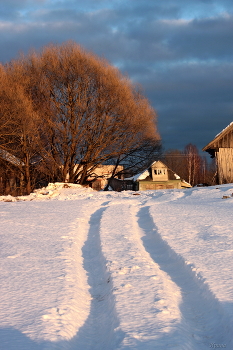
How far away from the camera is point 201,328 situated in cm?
418

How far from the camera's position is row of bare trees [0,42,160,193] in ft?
Result: 94.7

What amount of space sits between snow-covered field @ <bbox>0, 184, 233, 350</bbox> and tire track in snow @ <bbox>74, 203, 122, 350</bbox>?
0.5 inches

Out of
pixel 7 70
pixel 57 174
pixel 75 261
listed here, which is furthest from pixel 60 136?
pixel 75 261

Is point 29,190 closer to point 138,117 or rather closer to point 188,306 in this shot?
point 138,117

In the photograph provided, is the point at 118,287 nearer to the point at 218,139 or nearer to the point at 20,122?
the point at 20,122

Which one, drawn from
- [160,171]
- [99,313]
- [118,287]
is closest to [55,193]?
[160,171]

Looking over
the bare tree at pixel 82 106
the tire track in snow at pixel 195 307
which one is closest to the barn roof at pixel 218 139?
the bare tree at pixel 82 106

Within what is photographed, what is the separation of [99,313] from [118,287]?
2.23ft

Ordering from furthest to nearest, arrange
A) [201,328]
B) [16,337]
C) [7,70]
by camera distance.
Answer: [7,70], [201,328], [16,337]

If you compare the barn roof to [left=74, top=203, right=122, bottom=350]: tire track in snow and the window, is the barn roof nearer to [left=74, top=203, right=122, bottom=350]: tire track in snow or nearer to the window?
the window

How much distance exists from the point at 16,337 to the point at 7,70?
2718cm

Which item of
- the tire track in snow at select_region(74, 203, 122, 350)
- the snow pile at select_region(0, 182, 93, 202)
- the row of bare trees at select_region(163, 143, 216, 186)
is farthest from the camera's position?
the row of bare trees at select_region(163, 143, 216, 186)

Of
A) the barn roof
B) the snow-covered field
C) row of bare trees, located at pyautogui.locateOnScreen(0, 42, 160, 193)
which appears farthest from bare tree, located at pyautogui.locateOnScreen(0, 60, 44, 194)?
the snow-covered field

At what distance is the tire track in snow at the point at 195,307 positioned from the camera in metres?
3.92
